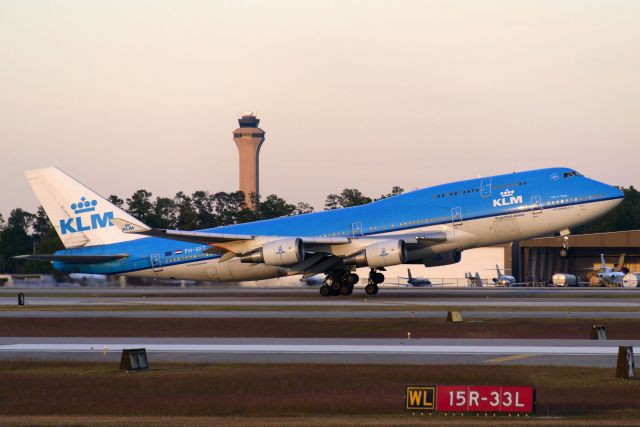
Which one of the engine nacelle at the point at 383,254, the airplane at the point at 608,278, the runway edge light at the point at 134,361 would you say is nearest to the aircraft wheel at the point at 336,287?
the engine nacelle at the point at 383,254

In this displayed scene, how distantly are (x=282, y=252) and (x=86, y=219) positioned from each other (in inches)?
552

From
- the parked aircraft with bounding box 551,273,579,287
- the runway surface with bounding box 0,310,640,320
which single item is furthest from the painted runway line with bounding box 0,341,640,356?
the parked aircraft with bounding box 551,273,579,287

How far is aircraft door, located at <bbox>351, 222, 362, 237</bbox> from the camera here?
58.8 m

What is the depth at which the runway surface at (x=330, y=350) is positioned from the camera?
2644 centimetres

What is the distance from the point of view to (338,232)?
59.2 m

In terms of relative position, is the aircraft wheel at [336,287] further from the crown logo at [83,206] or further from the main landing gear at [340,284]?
the crown logo at [83,206]

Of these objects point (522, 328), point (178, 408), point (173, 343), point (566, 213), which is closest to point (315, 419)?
point (178, 408)

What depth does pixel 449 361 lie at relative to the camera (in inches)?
1022

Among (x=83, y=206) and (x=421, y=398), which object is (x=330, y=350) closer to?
(x=421, y=398)

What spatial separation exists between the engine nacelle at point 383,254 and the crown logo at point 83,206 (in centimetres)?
1747

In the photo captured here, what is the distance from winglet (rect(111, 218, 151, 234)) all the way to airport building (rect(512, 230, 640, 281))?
68127 mm

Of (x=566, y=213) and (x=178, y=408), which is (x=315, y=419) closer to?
(x=178, y=408)

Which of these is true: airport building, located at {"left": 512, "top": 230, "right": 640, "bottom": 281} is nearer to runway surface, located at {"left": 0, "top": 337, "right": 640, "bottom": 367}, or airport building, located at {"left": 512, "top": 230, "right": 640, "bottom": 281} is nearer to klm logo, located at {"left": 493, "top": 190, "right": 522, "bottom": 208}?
klm logo, located at {"left": 493, "top": 190, "right": 522, "bottom": 208}

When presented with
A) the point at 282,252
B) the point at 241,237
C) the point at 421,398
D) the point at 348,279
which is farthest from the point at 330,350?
the point at 348,279
